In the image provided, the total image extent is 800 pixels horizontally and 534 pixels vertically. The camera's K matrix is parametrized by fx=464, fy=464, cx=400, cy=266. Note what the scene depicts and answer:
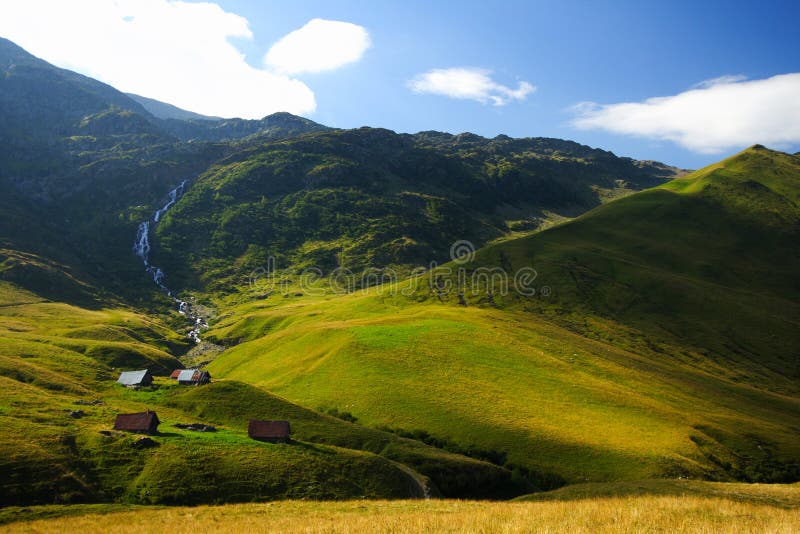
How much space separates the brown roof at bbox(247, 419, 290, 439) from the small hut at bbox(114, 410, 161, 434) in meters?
12.3

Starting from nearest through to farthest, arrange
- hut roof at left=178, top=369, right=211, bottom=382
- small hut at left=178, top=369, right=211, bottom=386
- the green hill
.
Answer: the green hill < small hut at left=178, top=369, right=211, bottom=386 < hut roof at left=178, top=369, right=211, bottom=382

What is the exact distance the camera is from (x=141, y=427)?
59.5 meters

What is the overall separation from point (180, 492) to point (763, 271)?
23130 cm

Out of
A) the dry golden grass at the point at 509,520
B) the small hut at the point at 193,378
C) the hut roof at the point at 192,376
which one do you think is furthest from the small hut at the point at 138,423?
the hut roof at the point at 192,376

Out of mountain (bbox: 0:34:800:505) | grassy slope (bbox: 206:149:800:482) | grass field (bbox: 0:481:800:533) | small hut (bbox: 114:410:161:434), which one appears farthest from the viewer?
grassy slope (bbox: 206:149:800:482)

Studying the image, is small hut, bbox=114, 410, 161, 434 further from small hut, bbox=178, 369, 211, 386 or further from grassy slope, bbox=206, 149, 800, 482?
grassy slope, bbox=206, 149, 800, 482

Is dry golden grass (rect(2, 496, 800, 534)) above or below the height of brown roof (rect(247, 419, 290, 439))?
above

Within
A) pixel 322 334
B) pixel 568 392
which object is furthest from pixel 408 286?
pixel 568 392

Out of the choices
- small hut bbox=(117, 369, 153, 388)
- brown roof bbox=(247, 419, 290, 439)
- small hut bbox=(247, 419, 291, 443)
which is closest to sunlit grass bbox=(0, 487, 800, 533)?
small hut bbox=(247, 419, 291, 443)

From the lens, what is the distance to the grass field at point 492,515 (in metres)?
19.8

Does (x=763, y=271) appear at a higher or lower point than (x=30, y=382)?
higher

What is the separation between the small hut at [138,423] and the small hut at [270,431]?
12386 mm

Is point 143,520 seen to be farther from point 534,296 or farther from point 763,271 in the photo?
point 763,271

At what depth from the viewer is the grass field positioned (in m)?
19.8
